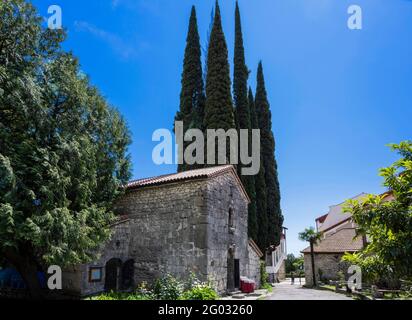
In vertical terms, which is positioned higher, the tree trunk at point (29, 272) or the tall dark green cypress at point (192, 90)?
the tall dark green cypress at point (192, 90)

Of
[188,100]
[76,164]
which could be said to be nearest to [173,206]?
[76,164]

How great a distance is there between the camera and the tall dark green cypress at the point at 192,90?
27.7 m

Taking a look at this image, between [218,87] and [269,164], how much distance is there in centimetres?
1054

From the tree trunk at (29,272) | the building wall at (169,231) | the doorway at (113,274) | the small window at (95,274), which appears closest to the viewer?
the tree trunk at (29,272)

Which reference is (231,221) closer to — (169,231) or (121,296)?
(169,231)

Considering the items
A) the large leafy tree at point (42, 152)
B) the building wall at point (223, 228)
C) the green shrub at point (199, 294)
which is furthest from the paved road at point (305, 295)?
the large leafy tree at point (42, 152)

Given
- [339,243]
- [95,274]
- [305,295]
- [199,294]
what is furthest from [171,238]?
[339,243]

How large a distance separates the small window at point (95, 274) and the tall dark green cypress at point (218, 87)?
1245cm

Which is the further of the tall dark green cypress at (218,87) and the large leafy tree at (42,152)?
the tall dark green cypress at (218,87)

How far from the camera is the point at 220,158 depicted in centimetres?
2306

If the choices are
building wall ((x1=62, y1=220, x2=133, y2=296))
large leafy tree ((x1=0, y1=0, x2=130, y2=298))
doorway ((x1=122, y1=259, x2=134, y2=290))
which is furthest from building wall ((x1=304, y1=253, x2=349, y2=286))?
large leafy tree ((x1=0, y1=0, x2=130, y2=298))

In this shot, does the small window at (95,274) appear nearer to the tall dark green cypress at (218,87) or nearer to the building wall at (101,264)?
the building wall at (101,264)
